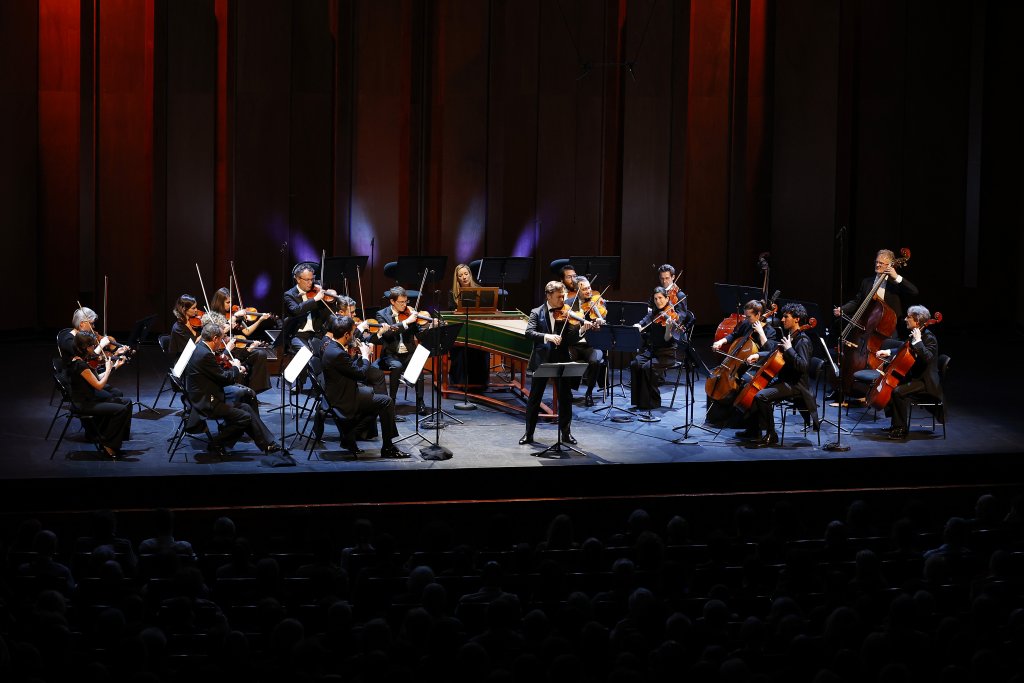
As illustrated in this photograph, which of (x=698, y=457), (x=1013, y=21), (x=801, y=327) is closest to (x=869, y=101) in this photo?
(x=1013, y=21)

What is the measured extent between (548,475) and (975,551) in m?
2.96

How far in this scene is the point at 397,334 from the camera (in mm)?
10133

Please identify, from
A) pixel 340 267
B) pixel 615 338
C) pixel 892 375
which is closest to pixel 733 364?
pixel 615 338

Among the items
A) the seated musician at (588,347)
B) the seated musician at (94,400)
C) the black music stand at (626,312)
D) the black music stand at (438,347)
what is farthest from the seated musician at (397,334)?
the seated musician at (94,400)

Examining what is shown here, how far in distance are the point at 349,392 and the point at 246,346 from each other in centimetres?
168

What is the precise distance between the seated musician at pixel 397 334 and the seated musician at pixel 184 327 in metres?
1.48

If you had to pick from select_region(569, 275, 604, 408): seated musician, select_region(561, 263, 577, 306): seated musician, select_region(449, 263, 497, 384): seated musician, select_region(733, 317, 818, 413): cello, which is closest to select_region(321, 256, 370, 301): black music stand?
select_region(449, 263, 497, 384): seated musician

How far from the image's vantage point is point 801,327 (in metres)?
9.05

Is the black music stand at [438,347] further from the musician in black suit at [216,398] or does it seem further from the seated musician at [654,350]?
the seated musician at [654,350]

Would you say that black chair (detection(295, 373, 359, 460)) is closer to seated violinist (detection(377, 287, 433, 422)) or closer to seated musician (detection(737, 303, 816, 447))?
seated violinist (detection(377, 287, 433, 422))

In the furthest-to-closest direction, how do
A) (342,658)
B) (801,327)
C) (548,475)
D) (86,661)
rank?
(801,327) → (548,475) → (342,658) → (86,661)

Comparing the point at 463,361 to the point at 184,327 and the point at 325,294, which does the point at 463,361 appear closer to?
the point at 325,294

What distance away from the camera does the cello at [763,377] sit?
8977 millimetres

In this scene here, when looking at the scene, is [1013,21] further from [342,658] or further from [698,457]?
[342,658]
